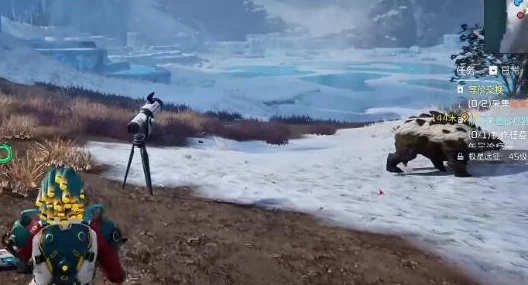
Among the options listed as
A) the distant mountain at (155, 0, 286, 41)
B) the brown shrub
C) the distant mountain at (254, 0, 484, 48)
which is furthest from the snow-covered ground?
the distant mountain at (155, 0, 286, 41)

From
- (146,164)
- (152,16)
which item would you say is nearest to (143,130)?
(146,164)

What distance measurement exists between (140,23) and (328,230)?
1.82 metres

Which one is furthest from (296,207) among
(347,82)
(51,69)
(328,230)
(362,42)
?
(51,69)

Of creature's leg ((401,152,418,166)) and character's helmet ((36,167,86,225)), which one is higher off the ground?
character's helmet ((36,167,86,225))

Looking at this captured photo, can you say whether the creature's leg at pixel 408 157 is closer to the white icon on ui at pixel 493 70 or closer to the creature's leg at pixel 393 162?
the creature's leg at pixel 393 162

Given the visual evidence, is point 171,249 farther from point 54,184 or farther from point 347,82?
point 347,82

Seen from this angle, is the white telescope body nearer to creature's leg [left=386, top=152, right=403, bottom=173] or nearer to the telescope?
the telescope

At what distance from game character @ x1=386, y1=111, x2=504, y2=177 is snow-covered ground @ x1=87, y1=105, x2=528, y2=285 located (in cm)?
8

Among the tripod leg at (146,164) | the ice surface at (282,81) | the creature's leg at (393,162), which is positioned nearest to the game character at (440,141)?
the creature's leg at (393,162)

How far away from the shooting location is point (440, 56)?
3.53 m

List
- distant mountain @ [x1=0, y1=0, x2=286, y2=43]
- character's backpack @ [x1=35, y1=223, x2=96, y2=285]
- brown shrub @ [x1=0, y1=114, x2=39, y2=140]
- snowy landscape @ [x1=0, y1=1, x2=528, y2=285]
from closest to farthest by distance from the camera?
character's backpack @ [x1=35, y1=223, x2=96, y2=285] < snowy landscape @ [x1=0, y1=1, x2=528, y2=285] < brown shrub @ [x1=0, y1=114, x2=39, y2=140] < distant mountain @ [x1=0, y1=0, x2=286, y2=43]

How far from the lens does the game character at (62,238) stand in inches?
59.4

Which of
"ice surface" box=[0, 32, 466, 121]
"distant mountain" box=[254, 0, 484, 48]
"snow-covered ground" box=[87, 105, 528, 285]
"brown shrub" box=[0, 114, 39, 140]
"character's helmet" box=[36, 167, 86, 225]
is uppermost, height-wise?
"distant mountain" box=[254, 0, 484, 48]

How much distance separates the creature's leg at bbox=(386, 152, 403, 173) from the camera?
334cm
